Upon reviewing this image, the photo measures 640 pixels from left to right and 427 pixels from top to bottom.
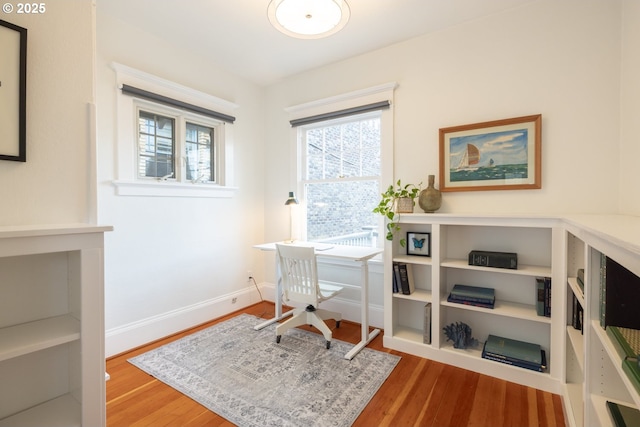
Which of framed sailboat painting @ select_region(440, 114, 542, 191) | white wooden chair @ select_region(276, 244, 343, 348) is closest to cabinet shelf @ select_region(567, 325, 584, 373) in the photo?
framed sailboat painting @ select_region(440, 114, 542, 191)

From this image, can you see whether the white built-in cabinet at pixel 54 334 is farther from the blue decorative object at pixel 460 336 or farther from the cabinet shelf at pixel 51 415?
the blue decorative object at pixel 460 336

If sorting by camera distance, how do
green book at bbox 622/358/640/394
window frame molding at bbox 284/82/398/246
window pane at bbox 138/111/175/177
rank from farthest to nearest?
1. window frame molding at bbox 284/82/398/246
2. window pane at bbox 138/111/175/177
3. green book at bbox 622/358/640/394

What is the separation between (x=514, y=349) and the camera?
6.88 feet

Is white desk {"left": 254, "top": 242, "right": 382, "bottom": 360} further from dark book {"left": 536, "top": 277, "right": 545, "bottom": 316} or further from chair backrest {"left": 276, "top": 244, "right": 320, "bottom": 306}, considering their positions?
dark book {"left": 536, "top": 277, "right": 545, "bottom": 316}

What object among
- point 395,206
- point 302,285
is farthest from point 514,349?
point 302,285

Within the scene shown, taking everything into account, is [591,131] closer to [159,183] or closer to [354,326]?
[354,326]

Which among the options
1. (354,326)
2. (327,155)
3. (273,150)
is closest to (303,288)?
(354,326)

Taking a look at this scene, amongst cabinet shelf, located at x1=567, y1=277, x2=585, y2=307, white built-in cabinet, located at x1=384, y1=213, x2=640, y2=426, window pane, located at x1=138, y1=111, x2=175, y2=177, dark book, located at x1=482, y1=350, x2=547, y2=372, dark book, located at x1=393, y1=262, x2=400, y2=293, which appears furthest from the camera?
window pane, located at x1=138, y1=111, x2=175, y2=177

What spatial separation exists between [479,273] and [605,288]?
4.35 ft

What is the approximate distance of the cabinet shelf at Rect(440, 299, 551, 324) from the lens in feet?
6.42

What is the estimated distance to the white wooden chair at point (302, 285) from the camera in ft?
7.82

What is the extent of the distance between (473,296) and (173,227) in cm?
270

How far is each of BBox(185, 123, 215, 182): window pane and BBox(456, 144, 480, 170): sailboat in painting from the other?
254 centimetres

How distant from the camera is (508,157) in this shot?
2232 millimetres
